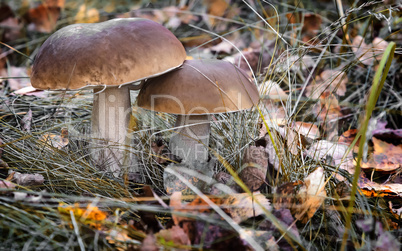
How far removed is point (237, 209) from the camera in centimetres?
109

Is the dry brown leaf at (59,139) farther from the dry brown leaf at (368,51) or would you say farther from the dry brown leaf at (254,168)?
the dry brown leaf at (368,51)

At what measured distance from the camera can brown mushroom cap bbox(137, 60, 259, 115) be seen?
1.38m

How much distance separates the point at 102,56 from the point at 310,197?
972 mm

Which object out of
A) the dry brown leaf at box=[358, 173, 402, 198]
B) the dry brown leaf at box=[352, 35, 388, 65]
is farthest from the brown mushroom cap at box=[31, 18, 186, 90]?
the dry brown leaf at box=[352, 35, 388, 65]

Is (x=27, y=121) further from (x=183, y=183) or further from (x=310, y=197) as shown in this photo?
(x=310, y=197)

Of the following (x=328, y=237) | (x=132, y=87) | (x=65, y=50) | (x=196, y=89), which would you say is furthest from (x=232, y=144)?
(x=65, y=50)

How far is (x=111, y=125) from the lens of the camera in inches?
63.2

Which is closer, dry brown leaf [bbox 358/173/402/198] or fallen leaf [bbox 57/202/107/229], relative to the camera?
fallen leaf [bbox 57/202/107/229]

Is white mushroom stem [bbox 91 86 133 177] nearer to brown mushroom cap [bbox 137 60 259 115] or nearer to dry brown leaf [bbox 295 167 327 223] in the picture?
brown mushroom cap [bbox 137 60 259 115]

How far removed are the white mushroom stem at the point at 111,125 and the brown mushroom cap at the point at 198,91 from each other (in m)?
0.14

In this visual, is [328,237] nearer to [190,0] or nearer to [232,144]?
[232,144]

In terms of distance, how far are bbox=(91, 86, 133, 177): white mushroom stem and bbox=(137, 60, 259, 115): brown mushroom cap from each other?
0.14m

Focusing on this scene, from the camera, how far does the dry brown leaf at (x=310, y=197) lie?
110 centimetres

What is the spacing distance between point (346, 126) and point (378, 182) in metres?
0.62
